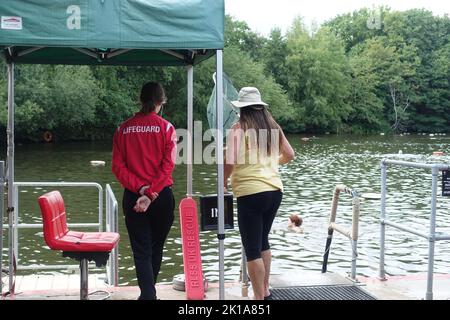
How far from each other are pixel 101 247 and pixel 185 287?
3.97ft

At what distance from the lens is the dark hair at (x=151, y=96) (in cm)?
493

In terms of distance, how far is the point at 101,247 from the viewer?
4887 mm

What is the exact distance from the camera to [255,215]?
4910mm

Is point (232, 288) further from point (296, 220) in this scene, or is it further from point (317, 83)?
point (317, 83)

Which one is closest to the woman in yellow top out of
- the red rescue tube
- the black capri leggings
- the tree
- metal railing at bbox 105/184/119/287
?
the black capri leggings

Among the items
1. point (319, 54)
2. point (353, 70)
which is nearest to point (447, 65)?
point (353, 70)

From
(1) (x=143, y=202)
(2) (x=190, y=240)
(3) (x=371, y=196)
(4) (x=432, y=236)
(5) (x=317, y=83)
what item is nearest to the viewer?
(1) (x=143, y=202)

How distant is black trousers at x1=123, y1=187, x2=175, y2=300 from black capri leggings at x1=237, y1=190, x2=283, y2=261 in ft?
1.92

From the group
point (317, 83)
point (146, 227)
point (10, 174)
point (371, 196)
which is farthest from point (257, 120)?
point (317, 83)

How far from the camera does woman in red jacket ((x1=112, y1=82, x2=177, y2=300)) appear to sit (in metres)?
4.83

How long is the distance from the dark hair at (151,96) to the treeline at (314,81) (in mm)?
36335

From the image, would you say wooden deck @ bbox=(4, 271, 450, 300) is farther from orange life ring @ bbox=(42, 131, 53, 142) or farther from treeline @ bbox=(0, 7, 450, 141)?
orange life ring @ bbox=(42, 131, 53, 142)

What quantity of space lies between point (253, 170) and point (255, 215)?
0.36 meters
